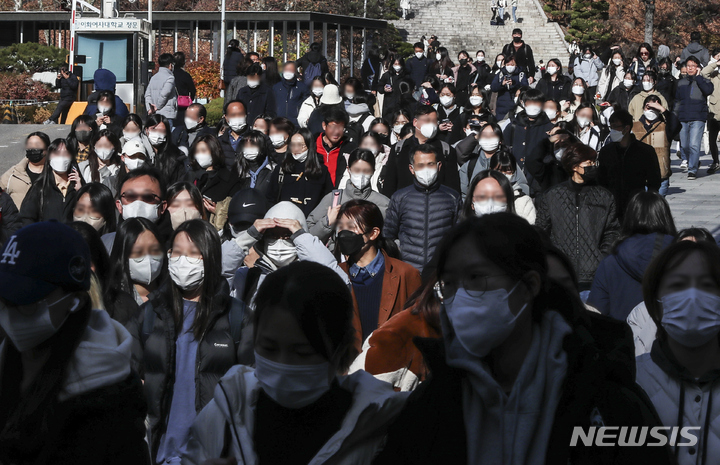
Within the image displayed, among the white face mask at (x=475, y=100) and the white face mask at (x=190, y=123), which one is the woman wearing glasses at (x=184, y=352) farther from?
the white face mask at (x=475, y=100)

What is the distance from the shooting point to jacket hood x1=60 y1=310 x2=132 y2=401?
2695 mm

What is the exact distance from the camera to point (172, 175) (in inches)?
448

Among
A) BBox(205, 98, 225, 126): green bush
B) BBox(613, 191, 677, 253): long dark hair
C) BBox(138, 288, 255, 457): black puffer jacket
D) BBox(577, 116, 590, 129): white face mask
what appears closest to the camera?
BBox(138, 288, 255, 457): black puffer jacket

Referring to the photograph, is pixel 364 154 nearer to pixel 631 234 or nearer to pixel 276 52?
pixel 631 234

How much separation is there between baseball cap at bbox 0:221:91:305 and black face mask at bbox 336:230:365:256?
3.58m

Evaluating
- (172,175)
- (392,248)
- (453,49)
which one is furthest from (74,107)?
(453,49)

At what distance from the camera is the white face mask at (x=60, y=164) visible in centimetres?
970

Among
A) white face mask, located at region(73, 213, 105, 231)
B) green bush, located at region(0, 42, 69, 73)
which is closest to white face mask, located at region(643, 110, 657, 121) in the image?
white face mask, located at region(73, 213, 105, 231)

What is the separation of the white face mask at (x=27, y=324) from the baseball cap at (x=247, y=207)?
464 centimetres

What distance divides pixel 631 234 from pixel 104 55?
2102 cm

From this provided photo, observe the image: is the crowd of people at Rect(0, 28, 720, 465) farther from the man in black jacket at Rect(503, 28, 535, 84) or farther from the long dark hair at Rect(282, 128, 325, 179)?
the man in black jacket at Rect(503, 28, 535, 84)

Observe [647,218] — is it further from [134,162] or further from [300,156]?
[134,162]

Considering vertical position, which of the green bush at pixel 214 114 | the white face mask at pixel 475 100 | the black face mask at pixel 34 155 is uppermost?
the white face mask at pixel 475 100

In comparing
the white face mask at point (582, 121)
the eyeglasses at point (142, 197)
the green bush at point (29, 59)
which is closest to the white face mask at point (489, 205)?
the eyeglasses at point (142, 197)
